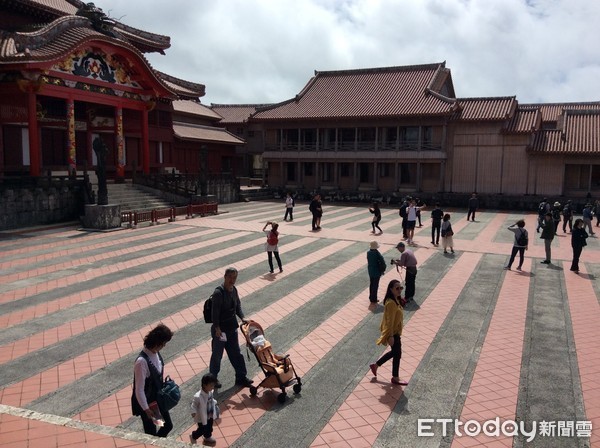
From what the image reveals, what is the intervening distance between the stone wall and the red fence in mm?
2549

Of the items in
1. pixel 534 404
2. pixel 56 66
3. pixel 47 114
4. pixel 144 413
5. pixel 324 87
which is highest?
pixel 324 87

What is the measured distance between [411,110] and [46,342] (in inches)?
1236

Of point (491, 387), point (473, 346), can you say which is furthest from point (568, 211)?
point (491, 387)

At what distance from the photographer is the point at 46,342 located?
27.0 feet

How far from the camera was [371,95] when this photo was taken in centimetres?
3888

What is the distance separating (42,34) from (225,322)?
777 inches

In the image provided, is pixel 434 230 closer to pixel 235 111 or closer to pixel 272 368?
pixel 272 368

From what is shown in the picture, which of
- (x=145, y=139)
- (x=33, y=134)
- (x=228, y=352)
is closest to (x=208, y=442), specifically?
(x=228, y=352)

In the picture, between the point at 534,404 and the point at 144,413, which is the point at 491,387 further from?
the point at 144,413

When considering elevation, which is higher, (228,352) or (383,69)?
(383,69)

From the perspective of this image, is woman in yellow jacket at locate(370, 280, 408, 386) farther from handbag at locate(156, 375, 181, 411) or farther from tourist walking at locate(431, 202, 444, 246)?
tourist walking at locate(431, 202, 444, 246)

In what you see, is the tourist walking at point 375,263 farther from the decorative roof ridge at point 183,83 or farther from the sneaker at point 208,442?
the decorative roof ridge at point 183,83

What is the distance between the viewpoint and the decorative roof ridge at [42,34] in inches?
781

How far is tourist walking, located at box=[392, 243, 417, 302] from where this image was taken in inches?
419
